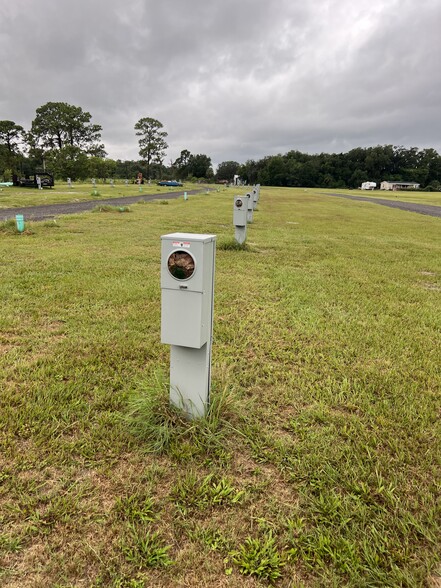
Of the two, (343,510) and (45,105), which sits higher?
(45,105)

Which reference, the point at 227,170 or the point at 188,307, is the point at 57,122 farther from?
the point at 227,170

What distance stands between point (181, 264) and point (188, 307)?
0.24 metres

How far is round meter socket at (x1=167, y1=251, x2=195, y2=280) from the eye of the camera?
1903 millimetres

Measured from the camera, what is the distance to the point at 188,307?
6.44 feet

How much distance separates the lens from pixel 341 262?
7.14m

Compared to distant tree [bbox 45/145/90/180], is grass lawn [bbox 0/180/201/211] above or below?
below

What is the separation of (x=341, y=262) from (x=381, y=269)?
0.76 metres

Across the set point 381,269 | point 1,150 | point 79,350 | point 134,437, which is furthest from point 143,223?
point 1,150

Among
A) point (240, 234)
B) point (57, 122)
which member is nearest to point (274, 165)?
point (57, 122)

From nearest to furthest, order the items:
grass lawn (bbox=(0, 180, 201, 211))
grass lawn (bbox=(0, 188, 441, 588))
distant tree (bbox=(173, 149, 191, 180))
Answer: grass lawn (bbox=(0, 188, 441, 588)), grass lawn (bbox=(0, 180, 201, 211)), distant tree (bbox=(173, 149, 191, 180))

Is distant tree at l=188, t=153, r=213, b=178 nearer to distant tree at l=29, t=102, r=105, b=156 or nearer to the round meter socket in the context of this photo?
distant tree at l=29, t=102, r=105, b=156

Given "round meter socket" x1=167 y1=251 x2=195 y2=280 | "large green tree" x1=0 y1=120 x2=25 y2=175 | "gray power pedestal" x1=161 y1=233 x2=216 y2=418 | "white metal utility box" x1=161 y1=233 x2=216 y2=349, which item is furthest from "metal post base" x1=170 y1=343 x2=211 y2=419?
"large green tree" x1=0 y1=120 x2=25 y2=175

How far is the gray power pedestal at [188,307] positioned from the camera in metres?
1.91

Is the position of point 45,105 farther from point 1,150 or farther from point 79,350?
point 79,350
